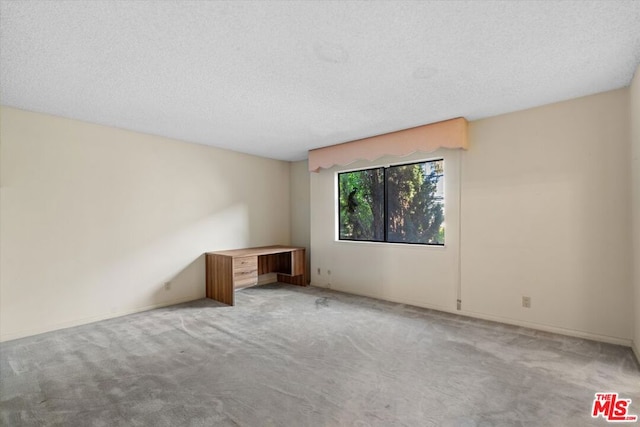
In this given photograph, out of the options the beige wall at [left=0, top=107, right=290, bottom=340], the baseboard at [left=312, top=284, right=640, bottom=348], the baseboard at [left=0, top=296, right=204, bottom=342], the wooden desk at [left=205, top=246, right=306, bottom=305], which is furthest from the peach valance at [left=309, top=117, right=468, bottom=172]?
the baseboard at [left=0, top=296, right=204, bottom=342]

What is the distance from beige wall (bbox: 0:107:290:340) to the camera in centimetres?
302

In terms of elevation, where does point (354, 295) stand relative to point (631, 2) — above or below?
below

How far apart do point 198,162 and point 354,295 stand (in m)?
3.08

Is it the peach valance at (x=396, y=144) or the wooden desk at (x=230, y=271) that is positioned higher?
the peach valance at (x=396, y=144)

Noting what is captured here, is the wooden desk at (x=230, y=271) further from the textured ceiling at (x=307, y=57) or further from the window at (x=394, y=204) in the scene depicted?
the textured ceiling at (x=307, y=57)

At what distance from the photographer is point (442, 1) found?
5.16 feet

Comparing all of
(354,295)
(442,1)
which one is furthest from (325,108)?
(354,295)

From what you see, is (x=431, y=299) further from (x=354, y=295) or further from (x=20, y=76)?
(x=20, y=76)

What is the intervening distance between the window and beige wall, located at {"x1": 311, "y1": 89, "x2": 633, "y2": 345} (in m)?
0.25

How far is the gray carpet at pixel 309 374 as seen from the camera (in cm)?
182
